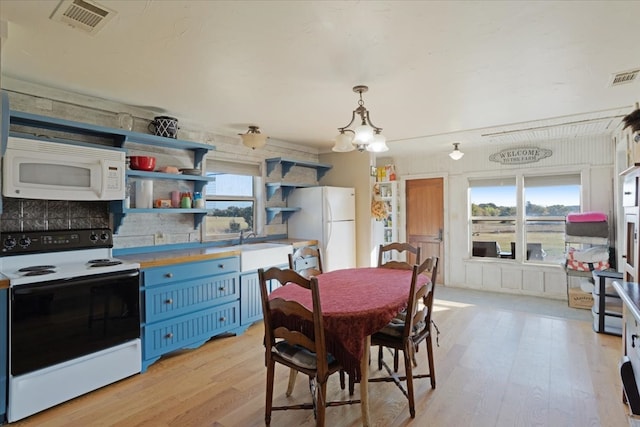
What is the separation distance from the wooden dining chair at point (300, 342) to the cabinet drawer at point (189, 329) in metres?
1.32

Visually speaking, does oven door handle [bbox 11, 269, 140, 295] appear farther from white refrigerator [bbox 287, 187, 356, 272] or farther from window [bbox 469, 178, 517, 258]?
window [bbox 469, 178, 517, 258]

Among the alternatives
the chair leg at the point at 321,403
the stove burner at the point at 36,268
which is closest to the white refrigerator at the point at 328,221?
the chair leg at the point at 321,403

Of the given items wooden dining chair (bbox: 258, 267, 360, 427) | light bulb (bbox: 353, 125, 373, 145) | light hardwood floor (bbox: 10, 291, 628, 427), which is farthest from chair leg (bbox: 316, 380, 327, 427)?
light bulb (bbox: 353, 125, 373, 145)

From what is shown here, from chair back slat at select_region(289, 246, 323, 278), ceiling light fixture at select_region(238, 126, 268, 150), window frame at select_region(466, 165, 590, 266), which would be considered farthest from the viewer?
window frame at select_region(466, 165, 590, 266)

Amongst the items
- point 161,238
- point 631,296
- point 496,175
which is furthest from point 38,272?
point 496,175

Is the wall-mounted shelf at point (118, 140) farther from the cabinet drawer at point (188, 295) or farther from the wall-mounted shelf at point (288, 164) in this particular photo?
the wall-mounted shelf at point (288, 164)

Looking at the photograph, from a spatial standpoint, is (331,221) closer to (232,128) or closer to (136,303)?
(232,128)

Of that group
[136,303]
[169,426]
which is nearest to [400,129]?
[136,303]

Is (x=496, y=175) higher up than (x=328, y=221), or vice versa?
(x=496, y=175)

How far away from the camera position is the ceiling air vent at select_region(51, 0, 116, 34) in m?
1.66

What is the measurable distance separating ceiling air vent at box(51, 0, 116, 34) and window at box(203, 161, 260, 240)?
218cm

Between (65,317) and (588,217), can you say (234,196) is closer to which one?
(65,317)

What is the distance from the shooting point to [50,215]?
2762 mm

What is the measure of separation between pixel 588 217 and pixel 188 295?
4898 millimetres
